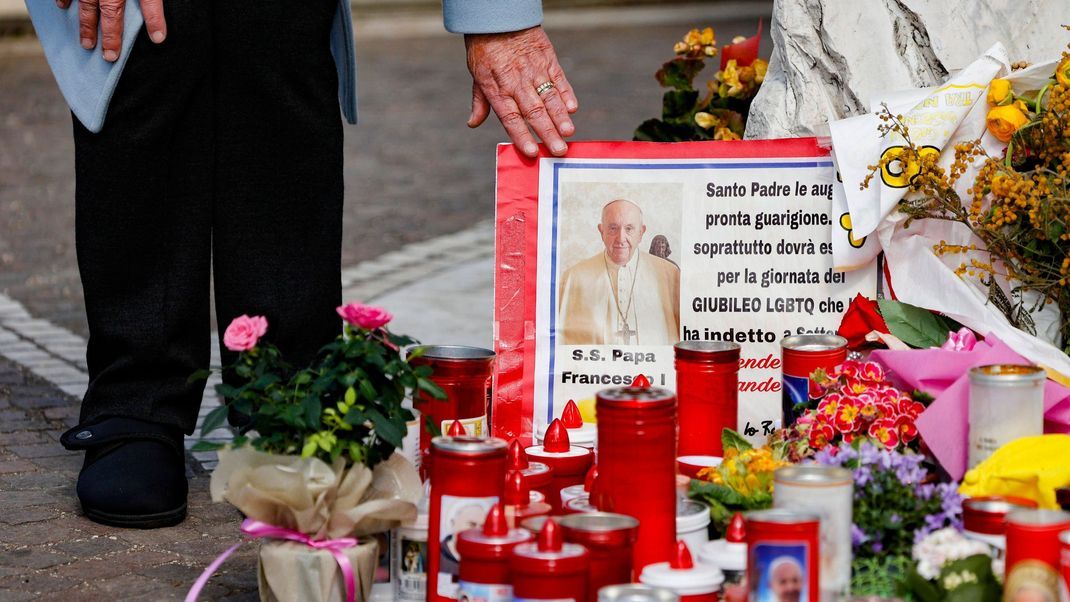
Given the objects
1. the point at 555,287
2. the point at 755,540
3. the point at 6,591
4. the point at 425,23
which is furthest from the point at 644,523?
the point at 425,23

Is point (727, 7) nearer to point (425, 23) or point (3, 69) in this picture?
point (425, 23)

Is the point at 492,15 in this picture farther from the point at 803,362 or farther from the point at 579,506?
the point at 579,506

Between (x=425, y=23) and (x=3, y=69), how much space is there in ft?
12.5

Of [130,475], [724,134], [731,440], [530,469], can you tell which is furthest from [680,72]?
[130,475]

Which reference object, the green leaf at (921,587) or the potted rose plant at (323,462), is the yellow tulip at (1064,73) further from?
the potted rose plant at (323,462)

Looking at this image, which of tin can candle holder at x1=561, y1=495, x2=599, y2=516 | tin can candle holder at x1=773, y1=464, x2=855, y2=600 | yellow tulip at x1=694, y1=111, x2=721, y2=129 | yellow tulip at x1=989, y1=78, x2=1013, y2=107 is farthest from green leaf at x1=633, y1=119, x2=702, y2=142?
tin can candle holder at x1=773, y1=464, x2=855, y2=600

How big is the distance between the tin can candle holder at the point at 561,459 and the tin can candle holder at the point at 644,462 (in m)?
0.36

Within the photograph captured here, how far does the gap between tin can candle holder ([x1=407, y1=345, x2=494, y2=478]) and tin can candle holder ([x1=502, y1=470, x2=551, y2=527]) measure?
29 cm

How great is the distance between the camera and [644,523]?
2.02 metres

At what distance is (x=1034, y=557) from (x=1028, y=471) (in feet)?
0.90

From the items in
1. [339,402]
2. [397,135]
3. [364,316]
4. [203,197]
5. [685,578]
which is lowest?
[685,578]

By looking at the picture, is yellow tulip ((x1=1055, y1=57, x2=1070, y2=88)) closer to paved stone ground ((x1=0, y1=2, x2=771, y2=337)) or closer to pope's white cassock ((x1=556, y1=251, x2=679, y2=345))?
pope's white cassock ((x1=556, y1=251, x2=679, y2=345))

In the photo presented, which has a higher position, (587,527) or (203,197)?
(203,197)

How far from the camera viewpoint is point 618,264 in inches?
111
